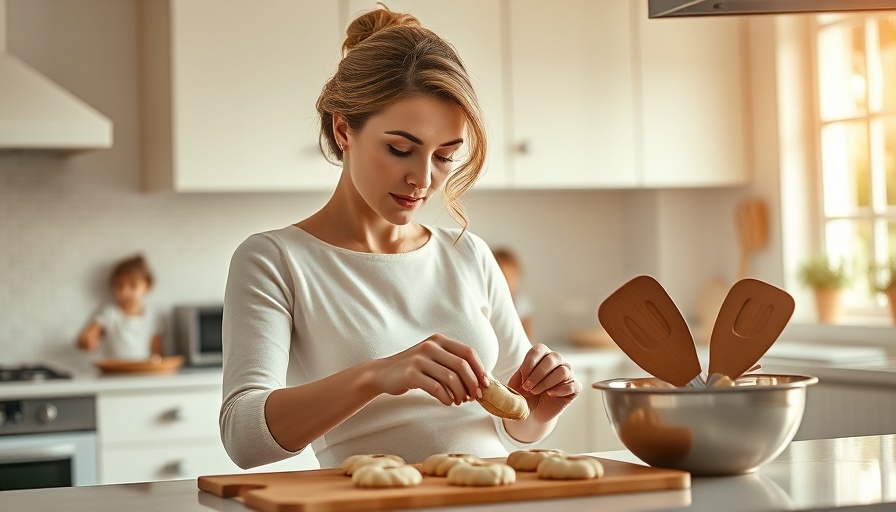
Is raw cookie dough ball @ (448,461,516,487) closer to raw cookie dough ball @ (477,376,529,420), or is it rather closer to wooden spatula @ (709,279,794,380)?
raw cookie dough ball @ (477,376,529,420)

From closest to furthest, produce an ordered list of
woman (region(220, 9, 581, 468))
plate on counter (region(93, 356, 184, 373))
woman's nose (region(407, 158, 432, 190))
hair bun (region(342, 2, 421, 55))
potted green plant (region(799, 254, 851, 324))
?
woman (region(220, 9, 581, 468))
woman's nose (region(407, 158, 432, 190))
hair bun (region(342, 2, 421, 55))
plate on counter (region(93, 356, 184, 373))
potted green plant (region(799, 254, 851, 324))

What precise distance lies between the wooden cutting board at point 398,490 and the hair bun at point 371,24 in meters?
0.82

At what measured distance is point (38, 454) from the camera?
307 centimetres

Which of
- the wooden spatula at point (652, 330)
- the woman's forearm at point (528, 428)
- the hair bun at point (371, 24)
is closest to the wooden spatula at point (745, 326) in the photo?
the wooden spatula at point (652, 330)

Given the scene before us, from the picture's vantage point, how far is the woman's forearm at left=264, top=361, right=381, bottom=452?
1.40m

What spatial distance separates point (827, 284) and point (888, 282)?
0.27 m

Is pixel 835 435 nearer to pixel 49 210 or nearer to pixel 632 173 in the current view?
pixel 632 173

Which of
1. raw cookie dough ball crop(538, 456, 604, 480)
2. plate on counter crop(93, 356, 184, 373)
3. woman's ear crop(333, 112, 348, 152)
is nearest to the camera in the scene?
raw cookie dough ball crop(538, 456, 604, 480)

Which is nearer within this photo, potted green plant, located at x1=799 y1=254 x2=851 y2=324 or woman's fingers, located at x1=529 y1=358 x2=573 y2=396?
woman's fingers, located at x1=529 y1=358 x2=573 y2=396

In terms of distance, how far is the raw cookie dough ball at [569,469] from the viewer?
4.10ft

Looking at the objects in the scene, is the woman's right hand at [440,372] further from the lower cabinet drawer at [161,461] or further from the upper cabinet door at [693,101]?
the upper cabinet door at [693,101]

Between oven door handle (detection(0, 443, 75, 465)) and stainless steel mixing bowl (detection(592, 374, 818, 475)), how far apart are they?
218 centimetres

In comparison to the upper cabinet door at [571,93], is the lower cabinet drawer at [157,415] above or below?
below

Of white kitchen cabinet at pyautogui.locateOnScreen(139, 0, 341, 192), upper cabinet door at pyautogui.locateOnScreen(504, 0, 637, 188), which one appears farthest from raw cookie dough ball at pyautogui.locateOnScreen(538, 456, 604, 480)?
upper cabinet door at pyautogui.locateOnScreen(504, 0, 637, 188)
